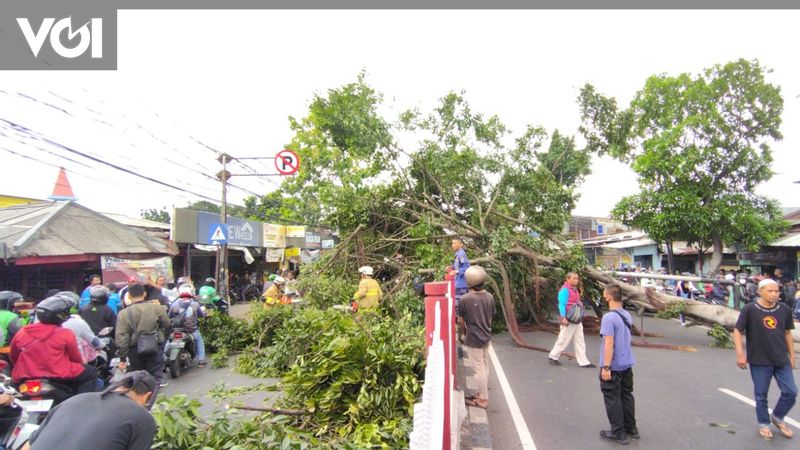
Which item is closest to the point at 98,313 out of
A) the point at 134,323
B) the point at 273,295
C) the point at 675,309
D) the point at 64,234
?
the point at 134,323

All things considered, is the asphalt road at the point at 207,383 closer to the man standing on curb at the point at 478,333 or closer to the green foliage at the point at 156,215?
the man standing on curb at the point at 478,333

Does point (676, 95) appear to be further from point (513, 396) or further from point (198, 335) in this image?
point (198, 335)

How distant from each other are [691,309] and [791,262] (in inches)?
382

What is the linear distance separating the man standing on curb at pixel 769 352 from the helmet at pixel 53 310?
6.65 meters

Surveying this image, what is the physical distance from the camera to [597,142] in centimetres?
1102

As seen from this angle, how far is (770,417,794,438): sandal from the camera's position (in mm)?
4102

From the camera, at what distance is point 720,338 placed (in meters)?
8.26

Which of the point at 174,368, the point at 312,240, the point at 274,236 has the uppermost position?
the point at 274,236

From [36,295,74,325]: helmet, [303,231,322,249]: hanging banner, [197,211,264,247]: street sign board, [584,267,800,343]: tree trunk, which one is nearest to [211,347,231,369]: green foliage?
[36,295,74,325]: helmet

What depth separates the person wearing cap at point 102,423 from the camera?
7.03 feet

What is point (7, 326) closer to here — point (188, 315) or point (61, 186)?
point (188, 315)

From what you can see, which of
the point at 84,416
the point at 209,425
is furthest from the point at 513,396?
the point at 84,416

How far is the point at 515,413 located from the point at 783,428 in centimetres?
251

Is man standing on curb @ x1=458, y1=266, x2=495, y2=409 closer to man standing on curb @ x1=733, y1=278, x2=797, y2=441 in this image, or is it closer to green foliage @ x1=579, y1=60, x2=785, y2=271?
man standing on curb @ x1=733, y1=278, x2=797, y2=441
